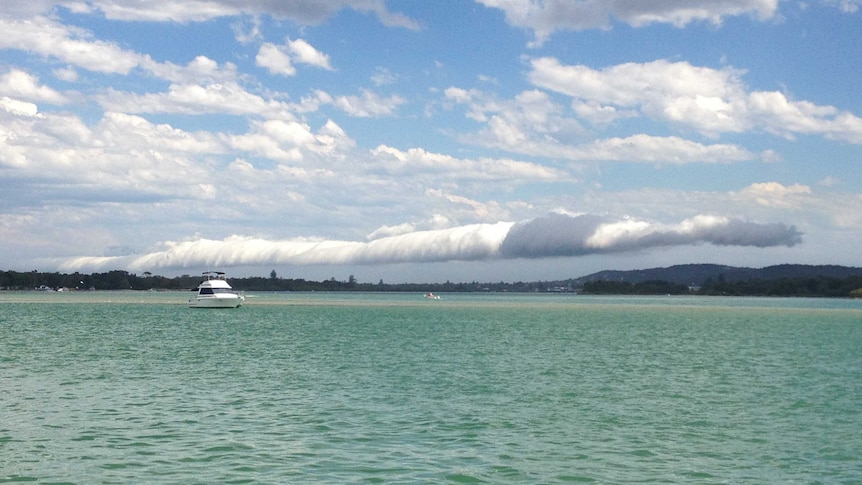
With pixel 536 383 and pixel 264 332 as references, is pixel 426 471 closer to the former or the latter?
pixel 536 383

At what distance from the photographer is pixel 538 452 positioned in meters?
26.0

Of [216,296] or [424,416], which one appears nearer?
[424,416]

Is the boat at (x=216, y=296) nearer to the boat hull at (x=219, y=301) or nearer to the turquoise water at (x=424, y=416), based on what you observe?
the boat hull at (x=219, y=301)

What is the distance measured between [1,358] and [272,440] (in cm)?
3830

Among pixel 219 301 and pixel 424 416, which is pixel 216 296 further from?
pixel 424 416

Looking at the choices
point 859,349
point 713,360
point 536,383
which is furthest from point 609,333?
point 536,383

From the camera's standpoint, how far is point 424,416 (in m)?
32.7

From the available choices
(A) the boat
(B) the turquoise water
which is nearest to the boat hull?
(A) the boat

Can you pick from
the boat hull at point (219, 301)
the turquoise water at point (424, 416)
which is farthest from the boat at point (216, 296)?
Result: the turquoise water at point (424, 416)

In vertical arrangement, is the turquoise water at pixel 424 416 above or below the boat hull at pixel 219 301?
below

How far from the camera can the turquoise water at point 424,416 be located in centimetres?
2363

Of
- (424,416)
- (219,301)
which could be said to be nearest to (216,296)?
(219,301)

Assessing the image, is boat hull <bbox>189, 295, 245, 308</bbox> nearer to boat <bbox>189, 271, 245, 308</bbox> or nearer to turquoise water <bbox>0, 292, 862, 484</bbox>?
boat <bbox>189, 271, 245, 308</bbox>

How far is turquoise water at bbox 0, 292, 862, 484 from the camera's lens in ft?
77.5
